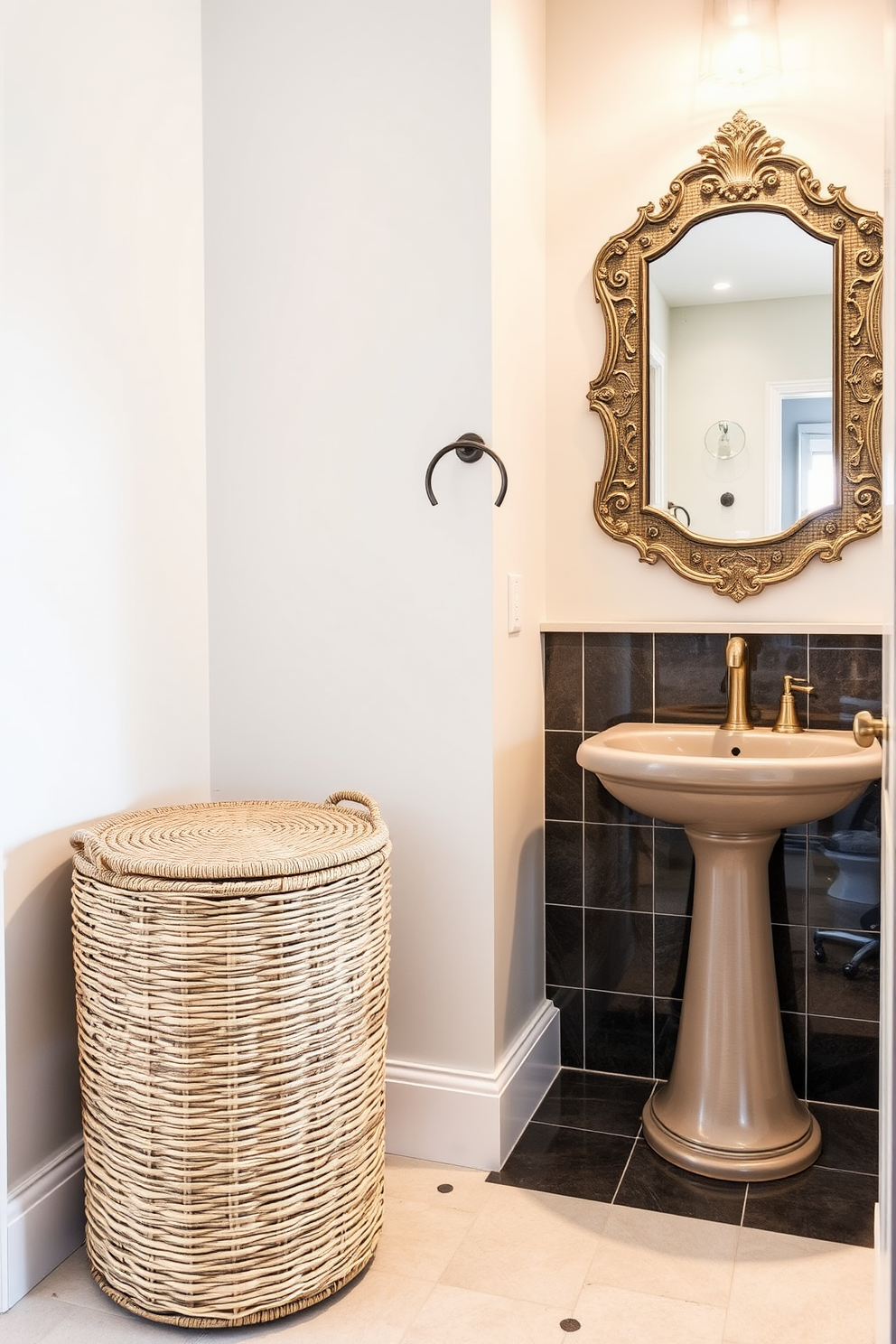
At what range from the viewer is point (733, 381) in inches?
85.6

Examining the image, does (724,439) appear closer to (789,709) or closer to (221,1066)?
(789,709)

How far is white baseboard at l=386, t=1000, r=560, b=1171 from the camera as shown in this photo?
1.95 meters

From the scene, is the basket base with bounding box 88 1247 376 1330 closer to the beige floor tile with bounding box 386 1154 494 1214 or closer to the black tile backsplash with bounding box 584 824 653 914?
the beige floor tile with bounding box 386 1154 494 1214

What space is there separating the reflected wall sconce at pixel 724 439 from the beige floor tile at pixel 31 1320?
1860mm

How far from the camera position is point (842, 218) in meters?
2.08

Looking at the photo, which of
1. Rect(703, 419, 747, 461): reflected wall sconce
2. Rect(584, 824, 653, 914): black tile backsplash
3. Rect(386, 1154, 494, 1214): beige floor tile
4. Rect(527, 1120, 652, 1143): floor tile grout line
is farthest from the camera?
Rect(584, 824, 653, 914): black tile backsplash

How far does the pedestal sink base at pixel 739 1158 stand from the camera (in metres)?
1.90

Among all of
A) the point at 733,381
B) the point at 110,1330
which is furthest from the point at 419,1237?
the point at 733,381

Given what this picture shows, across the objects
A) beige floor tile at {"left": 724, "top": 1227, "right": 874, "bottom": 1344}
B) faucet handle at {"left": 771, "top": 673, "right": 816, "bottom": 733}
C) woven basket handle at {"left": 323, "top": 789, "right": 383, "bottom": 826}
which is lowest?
beige floor tile at {"left": 724, "top": 1227, "right": 874, "bottom": 1344}

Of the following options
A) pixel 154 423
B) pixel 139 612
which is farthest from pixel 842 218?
pixel 139 612

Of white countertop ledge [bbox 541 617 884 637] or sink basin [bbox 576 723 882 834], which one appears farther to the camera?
white countertop ledge [bbox 541 617 884 637]

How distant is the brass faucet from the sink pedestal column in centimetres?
25

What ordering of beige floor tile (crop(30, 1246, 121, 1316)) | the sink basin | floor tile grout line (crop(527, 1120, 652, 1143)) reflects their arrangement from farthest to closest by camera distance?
floor tile grout line (crop(527, 1120, 652, 1143))
the sink basin
beige floor tile (crop(30, 1246, 121, 1316))

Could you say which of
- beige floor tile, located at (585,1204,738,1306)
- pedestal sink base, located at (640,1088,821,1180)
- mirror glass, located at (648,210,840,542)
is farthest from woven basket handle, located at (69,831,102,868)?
mirror glass, located at (648,210,840,542)
